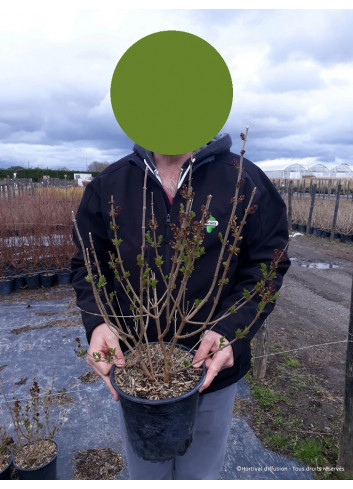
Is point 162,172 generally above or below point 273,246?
above

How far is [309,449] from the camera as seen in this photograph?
2.60m

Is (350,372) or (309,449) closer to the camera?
(350,372)

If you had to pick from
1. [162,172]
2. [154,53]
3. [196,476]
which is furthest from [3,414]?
[154,53]

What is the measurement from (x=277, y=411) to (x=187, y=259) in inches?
104

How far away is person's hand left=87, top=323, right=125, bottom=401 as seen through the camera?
129 centimetres

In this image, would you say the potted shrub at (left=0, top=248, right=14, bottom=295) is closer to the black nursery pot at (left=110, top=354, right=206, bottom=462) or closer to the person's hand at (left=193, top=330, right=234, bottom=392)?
the black nursery pot at (left=110, top=354, right=206, bottom=462)

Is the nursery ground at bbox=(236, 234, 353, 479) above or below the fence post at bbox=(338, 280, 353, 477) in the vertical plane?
below

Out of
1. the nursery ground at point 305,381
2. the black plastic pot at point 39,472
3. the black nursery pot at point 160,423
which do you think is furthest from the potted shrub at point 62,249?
the black nursery pot at point 160,423

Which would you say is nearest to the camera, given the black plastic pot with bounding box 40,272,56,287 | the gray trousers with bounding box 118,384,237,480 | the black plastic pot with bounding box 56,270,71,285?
the gray trousers with bounding box 118,384,237,480

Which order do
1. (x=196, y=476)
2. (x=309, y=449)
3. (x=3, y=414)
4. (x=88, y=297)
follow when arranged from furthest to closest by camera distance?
1. (x=3, y=414)
2. (x=309, y=449)
3. (x=196, y=476)
4. (x=88, y=297)

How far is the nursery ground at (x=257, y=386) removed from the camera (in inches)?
102

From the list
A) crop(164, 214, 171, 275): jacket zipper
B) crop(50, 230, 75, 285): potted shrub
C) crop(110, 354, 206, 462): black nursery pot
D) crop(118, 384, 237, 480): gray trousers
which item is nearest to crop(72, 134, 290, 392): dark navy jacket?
crop(164, 214, 171, 275): jacket zipper

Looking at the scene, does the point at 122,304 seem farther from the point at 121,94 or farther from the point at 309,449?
the point at 309,449

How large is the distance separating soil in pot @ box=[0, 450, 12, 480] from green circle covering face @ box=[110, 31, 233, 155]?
2.30 m
